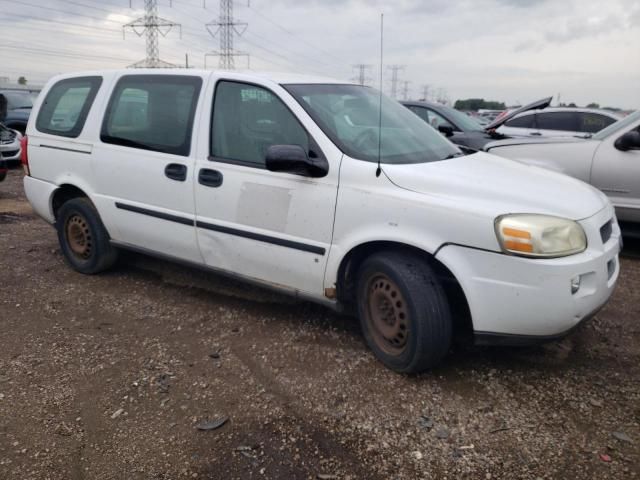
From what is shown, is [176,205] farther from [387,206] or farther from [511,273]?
[511,273]

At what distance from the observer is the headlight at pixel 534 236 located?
286cm

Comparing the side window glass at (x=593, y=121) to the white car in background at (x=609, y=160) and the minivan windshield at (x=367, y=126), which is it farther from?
the minivan windshield at (x=367, y=126)

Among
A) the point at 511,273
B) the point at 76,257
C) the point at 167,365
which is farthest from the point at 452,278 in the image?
the point at 76,257

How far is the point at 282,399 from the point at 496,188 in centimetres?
165

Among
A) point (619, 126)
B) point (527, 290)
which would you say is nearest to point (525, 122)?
point (619, 126)

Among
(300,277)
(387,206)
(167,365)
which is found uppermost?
(387,206)

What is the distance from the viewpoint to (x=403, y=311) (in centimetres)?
323

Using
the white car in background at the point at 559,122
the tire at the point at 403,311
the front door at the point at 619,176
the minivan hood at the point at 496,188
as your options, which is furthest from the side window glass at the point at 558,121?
the tire at the point at 403,311

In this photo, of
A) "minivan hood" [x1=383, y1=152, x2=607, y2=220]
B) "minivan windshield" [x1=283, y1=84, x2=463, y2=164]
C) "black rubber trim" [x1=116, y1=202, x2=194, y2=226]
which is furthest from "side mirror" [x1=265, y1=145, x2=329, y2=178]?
"black rubber trim" [x1=116, y1=202, x2=194, y2=226]

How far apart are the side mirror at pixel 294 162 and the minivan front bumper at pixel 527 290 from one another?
0.89 m

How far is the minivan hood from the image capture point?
119 inches

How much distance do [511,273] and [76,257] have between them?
12.7ft

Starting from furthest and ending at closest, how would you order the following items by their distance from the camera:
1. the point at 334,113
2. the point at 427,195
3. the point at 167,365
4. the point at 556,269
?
the point at 334,113 < the point at 167,365 < the point at 427,195 < the point at 556,269

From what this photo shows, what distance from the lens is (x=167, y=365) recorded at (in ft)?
11.4
